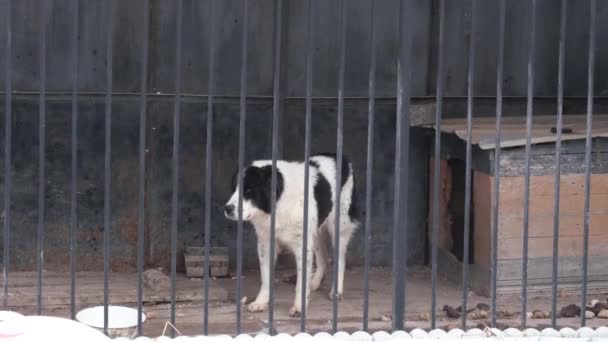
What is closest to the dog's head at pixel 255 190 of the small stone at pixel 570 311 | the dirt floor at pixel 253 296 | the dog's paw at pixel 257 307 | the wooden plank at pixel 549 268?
the dog's paw at pixel 257 307

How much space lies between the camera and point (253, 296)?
8664 mm

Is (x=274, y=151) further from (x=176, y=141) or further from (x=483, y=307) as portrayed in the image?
(x=483, y=307)

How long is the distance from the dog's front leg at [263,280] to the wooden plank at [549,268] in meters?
1.77

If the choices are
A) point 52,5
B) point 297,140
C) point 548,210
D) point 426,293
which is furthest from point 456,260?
point 52,5

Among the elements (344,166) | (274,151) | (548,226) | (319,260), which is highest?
(274,151)

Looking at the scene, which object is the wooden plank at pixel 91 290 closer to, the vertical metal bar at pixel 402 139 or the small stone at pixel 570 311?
the vertical metal bar at pixel 402 139

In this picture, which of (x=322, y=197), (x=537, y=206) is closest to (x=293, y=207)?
(x=322, y=197)

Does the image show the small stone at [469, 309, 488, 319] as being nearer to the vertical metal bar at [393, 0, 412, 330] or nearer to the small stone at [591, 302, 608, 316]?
the small stone at [591, 302, 608, 316]

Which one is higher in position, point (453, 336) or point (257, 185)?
point (257, 185)

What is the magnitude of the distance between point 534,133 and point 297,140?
2.13 meters

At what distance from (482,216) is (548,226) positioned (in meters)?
0.51

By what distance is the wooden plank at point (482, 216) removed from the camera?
8.37 metres

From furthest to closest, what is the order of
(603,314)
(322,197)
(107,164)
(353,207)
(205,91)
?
(205,91)
(353,207)
(322,197)
(603,314)
(107,164)

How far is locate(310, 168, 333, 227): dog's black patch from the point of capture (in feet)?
27.5
